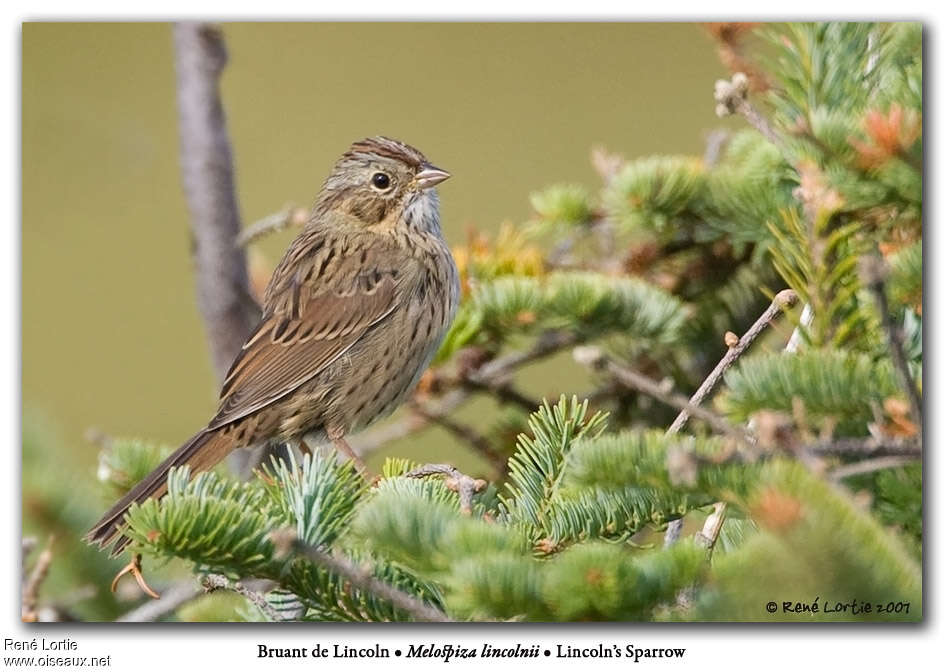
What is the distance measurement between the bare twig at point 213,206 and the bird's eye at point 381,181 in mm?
461

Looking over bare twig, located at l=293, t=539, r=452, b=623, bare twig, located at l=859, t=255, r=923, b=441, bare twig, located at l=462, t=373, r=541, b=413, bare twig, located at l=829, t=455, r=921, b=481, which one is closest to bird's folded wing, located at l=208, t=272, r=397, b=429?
bare twig, located at l=462, t=373, r=541, b=413

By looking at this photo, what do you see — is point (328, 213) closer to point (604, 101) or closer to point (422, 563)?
point (604, 101)

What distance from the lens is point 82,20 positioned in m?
2.80

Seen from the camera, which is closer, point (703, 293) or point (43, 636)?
point (43, 636)

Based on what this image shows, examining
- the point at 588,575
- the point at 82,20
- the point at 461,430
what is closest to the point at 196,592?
the point at 461,430

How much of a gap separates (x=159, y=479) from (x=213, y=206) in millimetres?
1272

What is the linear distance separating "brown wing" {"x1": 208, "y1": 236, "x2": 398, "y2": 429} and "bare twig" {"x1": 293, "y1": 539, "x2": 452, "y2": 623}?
1.01m

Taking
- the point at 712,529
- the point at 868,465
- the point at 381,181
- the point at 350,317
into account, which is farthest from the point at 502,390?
the point at 868,465

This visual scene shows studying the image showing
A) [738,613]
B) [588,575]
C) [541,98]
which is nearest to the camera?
[588,575]

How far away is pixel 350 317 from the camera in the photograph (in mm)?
3201

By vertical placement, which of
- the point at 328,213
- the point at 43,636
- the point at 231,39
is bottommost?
the point at 43,636

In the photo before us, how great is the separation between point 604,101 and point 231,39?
1.08 metres

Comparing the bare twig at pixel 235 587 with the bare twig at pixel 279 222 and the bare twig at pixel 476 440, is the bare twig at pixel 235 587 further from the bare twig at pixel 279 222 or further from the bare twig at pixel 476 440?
the bare twig at pixel 279 222

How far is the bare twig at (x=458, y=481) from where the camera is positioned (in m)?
2.16
